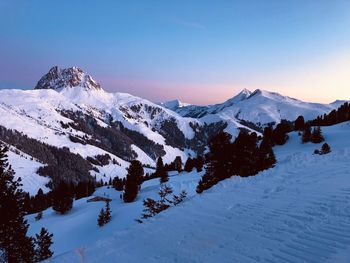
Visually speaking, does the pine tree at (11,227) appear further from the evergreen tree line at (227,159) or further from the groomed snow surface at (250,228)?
the evergreen tree line at (227,159)

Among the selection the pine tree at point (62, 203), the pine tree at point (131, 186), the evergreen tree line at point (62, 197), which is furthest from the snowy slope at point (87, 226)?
the evergreen tree line at point (62, 197)

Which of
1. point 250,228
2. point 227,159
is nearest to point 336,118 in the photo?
point 227,159

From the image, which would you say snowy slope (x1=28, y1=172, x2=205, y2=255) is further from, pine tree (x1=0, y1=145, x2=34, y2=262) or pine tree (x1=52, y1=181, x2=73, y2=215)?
pine tree (x1=0, y1=145, x2=34, y2=262)

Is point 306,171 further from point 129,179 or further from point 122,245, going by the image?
point 129,179

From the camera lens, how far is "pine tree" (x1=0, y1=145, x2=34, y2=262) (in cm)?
2614

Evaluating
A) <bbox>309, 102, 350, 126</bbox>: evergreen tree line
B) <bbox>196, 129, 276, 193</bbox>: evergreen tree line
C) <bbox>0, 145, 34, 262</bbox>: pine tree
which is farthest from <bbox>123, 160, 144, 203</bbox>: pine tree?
<bbox>309, 102, 350, 126</bbox>: evergreen tree line

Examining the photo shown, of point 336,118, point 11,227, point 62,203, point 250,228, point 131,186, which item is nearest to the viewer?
point 250,228

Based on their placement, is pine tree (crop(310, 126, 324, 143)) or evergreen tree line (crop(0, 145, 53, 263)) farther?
pine tree (crop(310, 126, 324, 143))

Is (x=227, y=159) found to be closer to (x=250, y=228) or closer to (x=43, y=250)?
(x=43, y=250)

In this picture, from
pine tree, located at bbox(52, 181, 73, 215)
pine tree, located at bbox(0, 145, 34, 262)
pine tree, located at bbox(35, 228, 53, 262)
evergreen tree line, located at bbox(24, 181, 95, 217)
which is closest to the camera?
pine tree, located at bbox(0, 145, 34, 262)

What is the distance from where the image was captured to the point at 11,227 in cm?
2645

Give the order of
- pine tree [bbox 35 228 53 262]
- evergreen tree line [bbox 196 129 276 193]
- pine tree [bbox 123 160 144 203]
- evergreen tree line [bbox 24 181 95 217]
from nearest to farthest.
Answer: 1. pine tree [bbox 35 228 53 262]
2. evergreen tree line [bbox 196 129 276 193]
3. pine tree [bbox 123 160 144 203]
4. evergreen tree line [bbox 24 181 95 217]

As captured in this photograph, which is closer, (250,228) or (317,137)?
(250,228)

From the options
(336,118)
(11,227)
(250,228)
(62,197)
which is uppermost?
(336,118)
